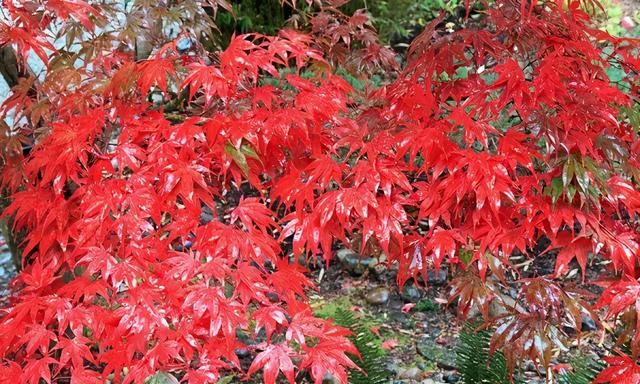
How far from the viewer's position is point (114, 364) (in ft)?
5.00

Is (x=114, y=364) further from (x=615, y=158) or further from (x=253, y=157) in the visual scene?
(x=615, y=158)

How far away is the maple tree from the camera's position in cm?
148

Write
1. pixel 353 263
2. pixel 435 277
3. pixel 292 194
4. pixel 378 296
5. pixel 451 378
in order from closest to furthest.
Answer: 1. pixel 292 194
2. pixel 451 378
3. pixel 378 296
4. pixel 435 277
5. pixel 353 263

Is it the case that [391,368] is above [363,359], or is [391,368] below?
below

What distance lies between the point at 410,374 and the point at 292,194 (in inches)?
54.4

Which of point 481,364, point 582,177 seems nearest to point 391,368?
point 481,364

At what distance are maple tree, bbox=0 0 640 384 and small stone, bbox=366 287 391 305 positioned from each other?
139cm

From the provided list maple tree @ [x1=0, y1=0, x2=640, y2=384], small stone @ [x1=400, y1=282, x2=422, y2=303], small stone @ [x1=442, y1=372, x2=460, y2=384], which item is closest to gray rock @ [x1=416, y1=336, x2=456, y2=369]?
small stone @ [x1=442, y1=372, x2=460, y2=384]

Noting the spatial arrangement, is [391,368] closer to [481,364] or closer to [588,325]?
[481,364]

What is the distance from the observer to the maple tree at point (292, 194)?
1.48 meters

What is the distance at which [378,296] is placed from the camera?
3133 millimetres

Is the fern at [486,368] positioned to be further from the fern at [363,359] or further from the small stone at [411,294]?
the small stone at [411,294]

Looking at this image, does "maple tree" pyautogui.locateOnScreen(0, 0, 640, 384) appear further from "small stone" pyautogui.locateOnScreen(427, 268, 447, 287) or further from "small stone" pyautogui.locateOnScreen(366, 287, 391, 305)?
"small stone" pyautogui.locateOnScreen(427, 268, 447, 287)

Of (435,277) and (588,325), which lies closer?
(588,325)
